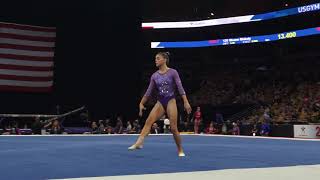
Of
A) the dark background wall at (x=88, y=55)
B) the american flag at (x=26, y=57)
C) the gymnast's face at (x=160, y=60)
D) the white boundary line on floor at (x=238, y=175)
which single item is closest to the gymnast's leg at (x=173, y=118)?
the gymnast's face at (x=160, y=60)

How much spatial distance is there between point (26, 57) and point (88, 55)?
265 cm

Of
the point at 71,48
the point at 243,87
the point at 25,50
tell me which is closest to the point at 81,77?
the point at 71,48

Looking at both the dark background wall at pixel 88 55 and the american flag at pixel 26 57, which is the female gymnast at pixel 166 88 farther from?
the american flag at pixel 26 57

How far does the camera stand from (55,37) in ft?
65.2

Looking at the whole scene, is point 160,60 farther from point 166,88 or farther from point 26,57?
point 26,57

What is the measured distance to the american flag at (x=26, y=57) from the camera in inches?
752

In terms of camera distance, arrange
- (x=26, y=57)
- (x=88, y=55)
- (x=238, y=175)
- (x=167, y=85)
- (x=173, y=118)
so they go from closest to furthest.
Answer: (x=238, y=175)
(x=173, y=118)
(x=167, y=85)
(x=26, y=57)
(x=88, y=55)

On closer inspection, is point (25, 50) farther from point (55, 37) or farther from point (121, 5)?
point (121, 5)

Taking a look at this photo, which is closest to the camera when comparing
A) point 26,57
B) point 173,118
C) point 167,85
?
point 173,118

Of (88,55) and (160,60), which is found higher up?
(88,55)

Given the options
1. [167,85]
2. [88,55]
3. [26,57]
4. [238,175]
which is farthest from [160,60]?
[26,57]

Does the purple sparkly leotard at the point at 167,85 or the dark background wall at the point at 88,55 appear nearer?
Answer: the purple sparkly leotard at the point at 167,85

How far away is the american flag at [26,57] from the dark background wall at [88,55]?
10.7 inches

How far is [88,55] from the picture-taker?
789 inches
